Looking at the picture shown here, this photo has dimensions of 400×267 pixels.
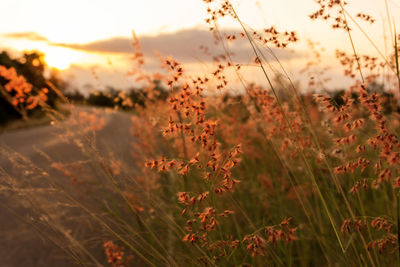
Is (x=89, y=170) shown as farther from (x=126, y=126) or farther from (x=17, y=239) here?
(x=126, y=126)

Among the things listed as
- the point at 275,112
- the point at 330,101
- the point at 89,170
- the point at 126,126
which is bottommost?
the point at 126,126

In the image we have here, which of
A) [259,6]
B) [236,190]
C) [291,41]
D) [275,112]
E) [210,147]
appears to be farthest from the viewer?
[236,190]

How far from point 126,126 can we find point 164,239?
7.06m

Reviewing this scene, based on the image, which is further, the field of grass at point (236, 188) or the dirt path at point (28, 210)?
the dirt path at point (28, 210)

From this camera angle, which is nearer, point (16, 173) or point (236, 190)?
point (236, 190)

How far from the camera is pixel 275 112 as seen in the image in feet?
8.71

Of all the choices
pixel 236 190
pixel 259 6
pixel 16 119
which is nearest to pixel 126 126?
pixel 16 119

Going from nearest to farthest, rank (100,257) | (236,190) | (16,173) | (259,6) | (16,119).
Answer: (259,6), (100,257), (236,190), (16,173), (16,119)

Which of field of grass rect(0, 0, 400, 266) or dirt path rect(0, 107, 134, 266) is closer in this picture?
field of grass rect(0, 0, 400, 266)

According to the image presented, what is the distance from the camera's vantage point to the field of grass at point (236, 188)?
5.73ft

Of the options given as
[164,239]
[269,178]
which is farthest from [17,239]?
[269,178]

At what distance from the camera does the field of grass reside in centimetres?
175

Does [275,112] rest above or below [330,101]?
below

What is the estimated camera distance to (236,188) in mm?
4078
